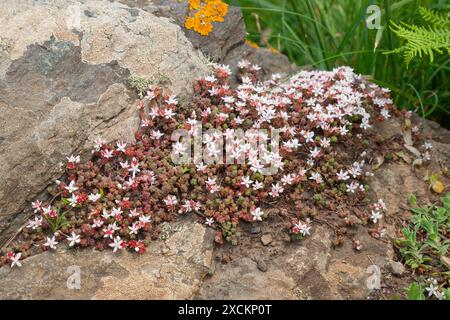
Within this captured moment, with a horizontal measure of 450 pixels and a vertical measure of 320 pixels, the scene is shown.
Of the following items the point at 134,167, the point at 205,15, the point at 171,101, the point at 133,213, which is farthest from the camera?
the point at 205,15

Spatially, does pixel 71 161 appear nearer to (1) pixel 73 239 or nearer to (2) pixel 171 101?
(1) pixel 73 239

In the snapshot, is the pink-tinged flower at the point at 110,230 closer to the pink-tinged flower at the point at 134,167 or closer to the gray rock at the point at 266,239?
the pink-tinged flower at the point at 134,167

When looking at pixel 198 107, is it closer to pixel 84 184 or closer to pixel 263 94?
pixel 263 94

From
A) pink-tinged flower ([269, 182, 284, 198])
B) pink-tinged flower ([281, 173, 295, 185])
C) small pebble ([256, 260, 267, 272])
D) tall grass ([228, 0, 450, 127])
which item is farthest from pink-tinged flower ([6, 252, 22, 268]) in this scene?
tall grass ([228, 0, 450, 127])

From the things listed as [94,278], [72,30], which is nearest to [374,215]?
[94,278]

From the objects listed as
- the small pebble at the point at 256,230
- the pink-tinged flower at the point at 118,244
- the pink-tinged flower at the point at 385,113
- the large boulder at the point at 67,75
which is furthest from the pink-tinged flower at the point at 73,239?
the pink-tinged flower at the point at 385,113

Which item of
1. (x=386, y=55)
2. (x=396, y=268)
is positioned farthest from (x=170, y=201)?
(x=386, y=55)

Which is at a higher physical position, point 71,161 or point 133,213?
point 71,161

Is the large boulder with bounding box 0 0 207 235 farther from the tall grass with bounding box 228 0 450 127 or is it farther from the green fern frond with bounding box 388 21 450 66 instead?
the green fern frond with bounding box 388 21 450 66
